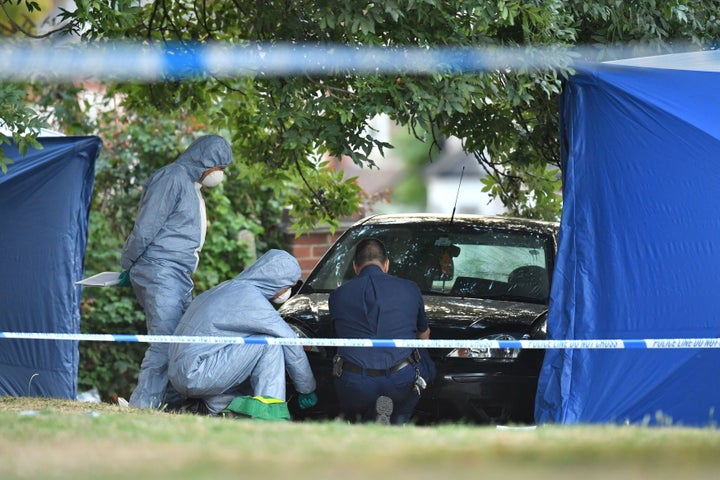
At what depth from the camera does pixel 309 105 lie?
321 inches

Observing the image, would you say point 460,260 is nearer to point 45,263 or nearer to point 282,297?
point 282,297

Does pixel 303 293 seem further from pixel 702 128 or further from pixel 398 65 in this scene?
pixel 702 128

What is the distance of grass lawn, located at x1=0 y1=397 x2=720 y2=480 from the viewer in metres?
4.19

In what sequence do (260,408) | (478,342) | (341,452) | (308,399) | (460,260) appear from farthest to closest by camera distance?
(460,260) < (308,399) < (478,342) < (260,408) < (341,452)

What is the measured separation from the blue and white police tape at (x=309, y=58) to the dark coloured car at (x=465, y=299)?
1.61m

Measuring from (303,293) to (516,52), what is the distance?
2.49m

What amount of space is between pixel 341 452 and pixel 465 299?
13.5 feet

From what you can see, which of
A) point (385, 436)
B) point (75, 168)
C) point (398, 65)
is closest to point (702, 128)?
point (398, 65)

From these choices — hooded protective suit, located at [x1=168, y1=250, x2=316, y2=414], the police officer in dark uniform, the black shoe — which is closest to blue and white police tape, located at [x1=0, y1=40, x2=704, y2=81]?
the police officer in dark uniform

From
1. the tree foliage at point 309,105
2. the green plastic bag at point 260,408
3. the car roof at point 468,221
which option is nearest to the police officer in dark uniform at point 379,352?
the green plastic bag at point 260,408

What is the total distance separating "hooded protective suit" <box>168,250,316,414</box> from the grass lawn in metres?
1.76

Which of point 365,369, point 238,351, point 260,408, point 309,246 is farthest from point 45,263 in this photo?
point 309,246

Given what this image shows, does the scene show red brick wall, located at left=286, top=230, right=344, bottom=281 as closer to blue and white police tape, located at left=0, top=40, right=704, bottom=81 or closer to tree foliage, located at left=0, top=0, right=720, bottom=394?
tree foliage, located at left=0, top=0, right=720, bottom=394

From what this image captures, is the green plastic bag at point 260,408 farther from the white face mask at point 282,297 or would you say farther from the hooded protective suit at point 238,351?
the white face mask at point 282,297
